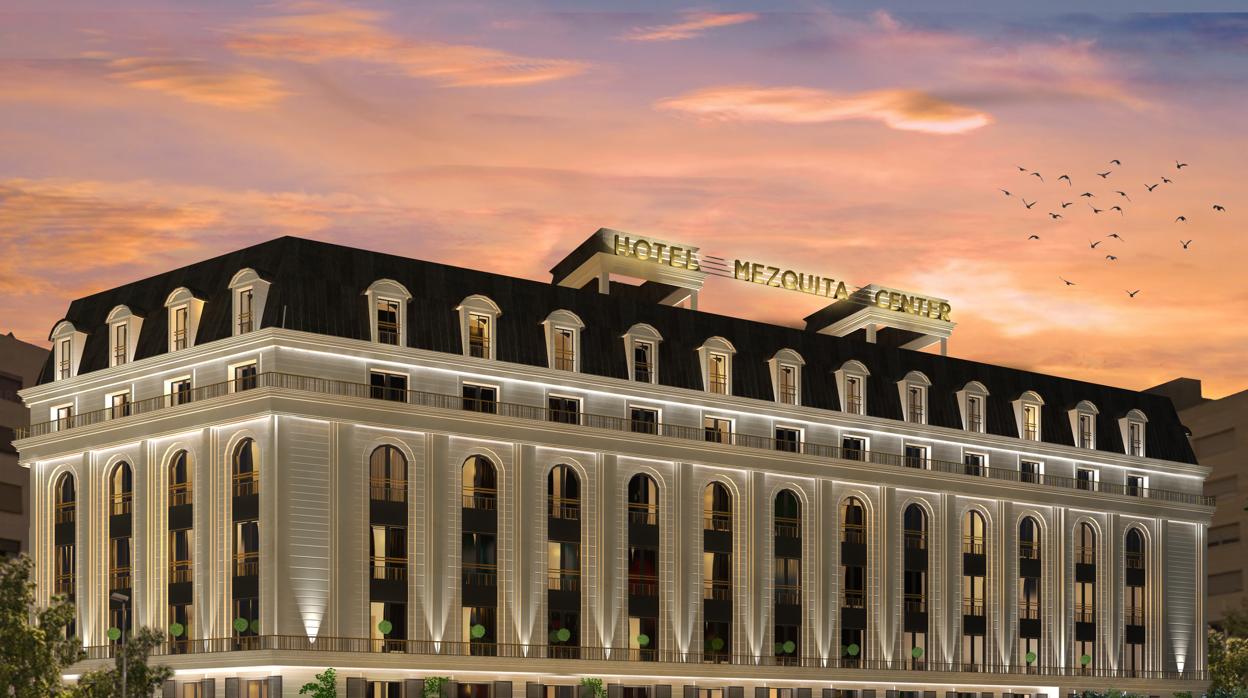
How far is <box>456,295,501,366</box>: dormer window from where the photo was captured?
3996 inches

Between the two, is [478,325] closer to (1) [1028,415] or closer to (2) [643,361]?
(2) [643,361]

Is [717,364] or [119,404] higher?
[717,364]

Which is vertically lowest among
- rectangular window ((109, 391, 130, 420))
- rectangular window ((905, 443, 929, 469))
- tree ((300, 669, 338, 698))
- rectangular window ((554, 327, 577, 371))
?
tree ((300, 669, 338, 698))

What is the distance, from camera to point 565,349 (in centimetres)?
10600

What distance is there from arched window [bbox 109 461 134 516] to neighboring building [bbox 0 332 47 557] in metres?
47.4

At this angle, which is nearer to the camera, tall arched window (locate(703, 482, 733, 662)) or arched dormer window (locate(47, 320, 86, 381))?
arched dormer window (locate(47, 320, 86, 381))

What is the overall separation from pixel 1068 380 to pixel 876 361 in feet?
64.8

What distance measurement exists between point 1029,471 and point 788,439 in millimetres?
22909

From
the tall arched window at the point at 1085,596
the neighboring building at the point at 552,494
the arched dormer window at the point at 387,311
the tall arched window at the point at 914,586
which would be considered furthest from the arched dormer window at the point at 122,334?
the tall arched window at the point at 1085,596

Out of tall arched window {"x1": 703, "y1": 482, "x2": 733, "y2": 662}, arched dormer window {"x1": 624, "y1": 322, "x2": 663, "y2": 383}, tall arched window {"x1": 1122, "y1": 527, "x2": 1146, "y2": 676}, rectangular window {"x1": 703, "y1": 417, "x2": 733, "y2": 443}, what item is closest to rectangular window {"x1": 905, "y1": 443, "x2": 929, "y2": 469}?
rectangular window {"x1": 703, "y1": 417, "x2": 733, "y2": 443}

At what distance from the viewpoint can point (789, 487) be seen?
376 feet

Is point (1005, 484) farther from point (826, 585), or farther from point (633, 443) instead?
point (633, 443)

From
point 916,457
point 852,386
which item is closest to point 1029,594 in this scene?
point 916,457

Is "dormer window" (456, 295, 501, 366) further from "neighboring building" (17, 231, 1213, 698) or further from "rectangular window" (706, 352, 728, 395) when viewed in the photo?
"rectangular window" (706, 352, 728, 395)
